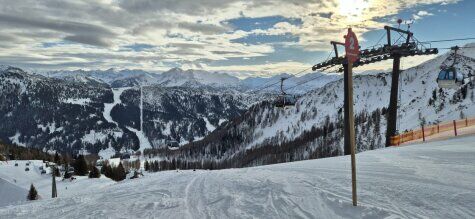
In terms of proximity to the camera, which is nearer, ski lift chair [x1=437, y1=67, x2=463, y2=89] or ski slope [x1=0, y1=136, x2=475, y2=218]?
ski slope [x1=0, y1=136, x2=475, y2=218]

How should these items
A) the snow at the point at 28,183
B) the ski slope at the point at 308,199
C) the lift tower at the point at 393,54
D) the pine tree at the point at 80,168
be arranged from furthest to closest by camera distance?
the pine tree at the point at 80,168, the snow at the point at 28,183, the lift tower at the point at 393,54, the ski slope at the point at 308,199

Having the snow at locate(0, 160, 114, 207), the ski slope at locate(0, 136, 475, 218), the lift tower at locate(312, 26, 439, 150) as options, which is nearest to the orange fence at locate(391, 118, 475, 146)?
the lift tower at locate(312, 26, 439, 150)

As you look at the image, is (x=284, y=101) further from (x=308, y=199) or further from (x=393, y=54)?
(x=308, y=199)

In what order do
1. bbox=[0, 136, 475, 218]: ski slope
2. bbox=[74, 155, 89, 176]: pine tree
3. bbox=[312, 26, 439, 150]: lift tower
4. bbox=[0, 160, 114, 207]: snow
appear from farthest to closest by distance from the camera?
bbox=[74, 155, 89, 176]: pine tree < bbox=[0, 160, 114, 207]: snow < bbox=[312, 26, 439, 150]: lift tower < bbox=[0, 136, 475, 218]: ski slope

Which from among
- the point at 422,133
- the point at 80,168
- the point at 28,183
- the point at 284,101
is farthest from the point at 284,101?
the point at 80,168

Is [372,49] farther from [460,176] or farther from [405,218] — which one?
[405,218]

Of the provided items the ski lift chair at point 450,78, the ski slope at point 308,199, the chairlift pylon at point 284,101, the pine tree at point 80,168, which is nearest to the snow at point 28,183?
the pine tree at point 80,168

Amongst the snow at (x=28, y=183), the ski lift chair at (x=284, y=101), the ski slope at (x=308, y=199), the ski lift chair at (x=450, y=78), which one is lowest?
the snow at (x=28, y=183)

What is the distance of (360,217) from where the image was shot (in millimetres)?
9664

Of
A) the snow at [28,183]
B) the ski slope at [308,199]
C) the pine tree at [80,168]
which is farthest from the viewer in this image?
the pine tree at [80,168]

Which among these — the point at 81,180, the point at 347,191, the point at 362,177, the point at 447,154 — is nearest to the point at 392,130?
the point at 447,154

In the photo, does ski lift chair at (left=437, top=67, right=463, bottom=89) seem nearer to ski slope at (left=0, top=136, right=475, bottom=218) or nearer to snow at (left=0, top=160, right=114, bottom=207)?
ski slope at (left=0, top=136, right=475, bottom=218)

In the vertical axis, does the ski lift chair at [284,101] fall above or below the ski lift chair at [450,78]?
below

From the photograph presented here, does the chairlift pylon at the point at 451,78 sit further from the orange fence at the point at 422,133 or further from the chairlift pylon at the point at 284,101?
the chairlift pylon at the point at 284,101
